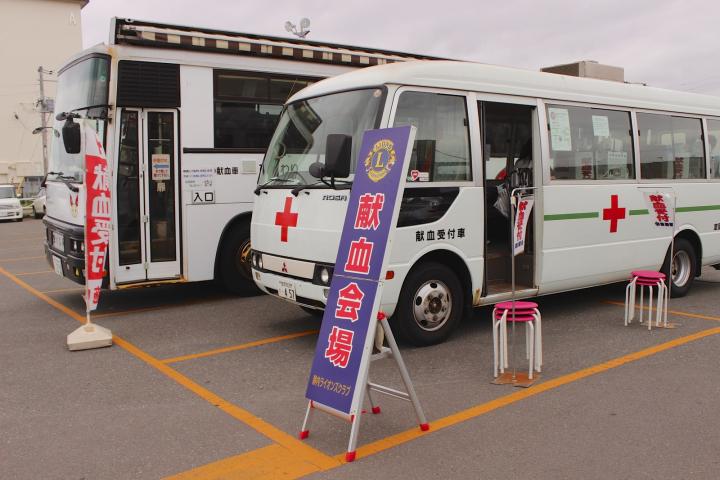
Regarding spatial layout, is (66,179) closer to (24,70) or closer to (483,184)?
(483,184)

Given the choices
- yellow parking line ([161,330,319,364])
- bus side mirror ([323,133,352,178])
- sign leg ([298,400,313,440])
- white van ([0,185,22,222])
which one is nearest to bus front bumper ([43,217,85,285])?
yellow parking line ([161,330,319,364])

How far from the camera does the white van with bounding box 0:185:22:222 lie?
1061 inches

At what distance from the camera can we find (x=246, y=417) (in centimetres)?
460

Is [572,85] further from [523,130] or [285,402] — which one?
[285,402]

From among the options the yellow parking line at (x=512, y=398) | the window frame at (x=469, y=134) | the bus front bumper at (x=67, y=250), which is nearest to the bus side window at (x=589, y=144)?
the window frame at (x=469, y=134)

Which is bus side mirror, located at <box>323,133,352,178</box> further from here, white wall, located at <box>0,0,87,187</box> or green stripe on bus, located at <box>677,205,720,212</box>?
white wall, located at <box>0,0,87,187</box>

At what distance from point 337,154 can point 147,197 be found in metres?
3.58

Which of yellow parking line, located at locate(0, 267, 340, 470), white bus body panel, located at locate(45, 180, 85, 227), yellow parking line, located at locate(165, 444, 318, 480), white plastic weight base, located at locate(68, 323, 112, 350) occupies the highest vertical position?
white bus body panel, located at locate(45, 180, 85, 227)

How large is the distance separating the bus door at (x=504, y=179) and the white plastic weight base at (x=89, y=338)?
3862 millimetres

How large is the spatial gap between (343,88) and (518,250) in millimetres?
2259

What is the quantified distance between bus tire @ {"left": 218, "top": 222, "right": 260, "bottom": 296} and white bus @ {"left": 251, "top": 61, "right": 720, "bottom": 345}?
1.80 m

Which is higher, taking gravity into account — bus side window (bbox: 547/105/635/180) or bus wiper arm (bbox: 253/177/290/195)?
bus side window (bbox: 547/105/635/180)

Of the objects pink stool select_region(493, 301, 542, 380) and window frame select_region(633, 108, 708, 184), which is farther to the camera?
window frame select_region(633, 108, 708, 184)

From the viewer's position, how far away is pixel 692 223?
8719mm
